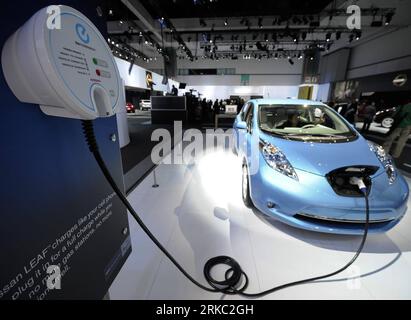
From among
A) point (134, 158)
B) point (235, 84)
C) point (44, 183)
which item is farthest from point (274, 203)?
point (235, 84)

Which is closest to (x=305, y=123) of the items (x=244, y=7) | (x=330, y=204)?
(x=330, y=204)

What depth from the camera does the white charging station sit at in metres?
0.46

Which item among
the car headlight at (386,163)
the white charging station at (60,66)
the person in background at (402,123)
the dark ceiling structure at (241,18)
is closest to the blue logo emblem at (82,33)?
the white charging station at (60,66)

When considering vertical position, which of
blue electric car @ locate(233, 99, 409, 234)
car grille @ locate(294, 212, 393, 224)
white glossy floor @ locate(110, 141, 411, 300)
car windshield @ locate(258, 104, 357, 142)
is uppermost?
car windshield @ locate(258, 104, 357, 142)

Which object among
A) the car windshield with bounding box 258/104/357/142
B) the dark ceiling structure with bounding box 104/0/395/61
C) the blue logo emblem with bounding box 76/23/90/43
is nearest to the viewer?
the blue logo emblem with bounding box 76/23/90/43

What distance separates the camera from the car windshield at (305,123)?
87.4 inches

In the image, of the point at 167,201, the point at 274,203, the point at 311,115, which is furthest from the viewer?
the point at 311,115

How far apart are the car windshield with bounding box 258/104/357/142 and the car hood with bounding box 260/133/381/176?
13cm

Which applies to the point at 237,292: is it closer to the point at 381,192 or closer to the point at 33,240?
the point at 33,240

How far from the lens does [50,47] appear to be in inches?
18.4

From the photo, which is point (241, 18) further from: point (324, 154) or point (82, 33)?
point (82, 33)

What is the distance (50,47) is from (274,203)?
5.64 ft

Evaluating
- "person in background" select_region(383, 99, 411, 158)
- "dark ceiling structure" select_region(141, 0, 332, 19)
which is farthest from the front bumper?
"dark ceiling structure" select_region(141, 0, 332, 19)

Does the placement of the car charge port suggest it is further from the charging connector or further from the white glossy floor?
the white glossy floor
